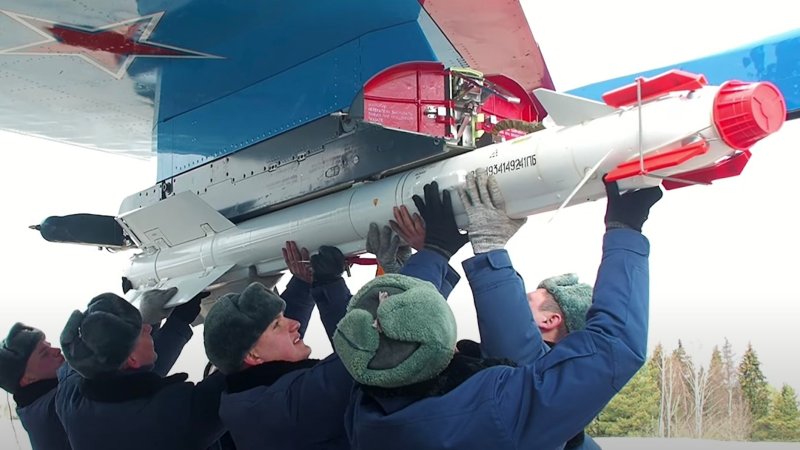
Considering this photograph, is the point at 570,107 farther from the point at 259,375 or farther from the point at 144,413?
the point at 144,413

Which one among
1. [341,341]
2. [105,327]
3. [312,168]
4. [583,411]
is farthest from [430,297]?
[312,168]

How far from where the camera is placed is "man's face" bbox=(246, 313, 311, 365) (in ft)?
8.37

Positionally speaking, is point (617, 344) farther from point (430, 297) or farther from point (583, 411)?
point (430, 297)

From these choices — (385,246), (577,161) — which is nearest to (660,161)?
(577,161)

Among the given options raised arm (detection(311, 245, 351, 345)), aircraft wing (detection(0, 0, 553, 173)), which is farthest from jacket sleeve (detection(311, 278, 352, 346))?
aircraft wing (detection(0, 0, 553, 173))

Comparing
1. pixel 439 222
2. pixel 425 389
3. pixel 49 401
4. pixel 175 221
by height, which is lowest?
pixel 49 401

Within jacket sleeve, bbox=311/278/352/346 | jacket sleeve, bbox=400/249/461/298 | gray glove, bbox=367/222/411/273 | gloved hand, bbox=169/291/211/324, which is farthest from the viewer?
gloved hand, bbox=169/291/211/324

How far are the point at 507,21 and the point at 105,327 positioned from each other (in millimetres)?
2329

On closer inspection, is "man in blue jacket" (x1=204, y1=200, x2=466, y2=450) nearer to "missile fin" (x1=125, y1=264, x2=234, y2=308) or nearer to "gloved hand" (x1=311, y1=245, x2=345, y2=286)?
"gloved hand" (x1=311, y1=245, x2=345, y2=286)

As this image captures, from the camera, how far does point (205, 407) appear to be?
2.89 metres

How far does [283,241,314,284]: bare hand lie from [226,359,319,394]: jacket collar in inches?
54.8

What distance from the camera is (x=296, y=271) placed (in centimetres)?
394

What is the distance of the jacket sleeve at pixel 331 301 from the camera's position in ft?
11.0

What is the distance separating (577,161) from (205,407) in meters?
1.82
